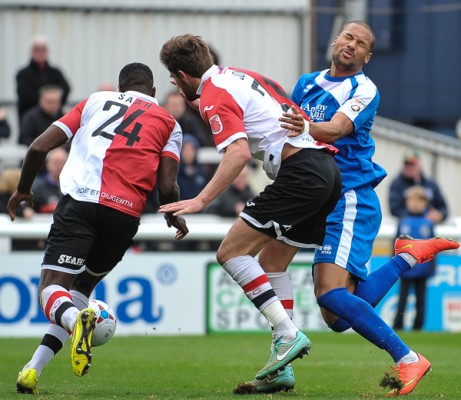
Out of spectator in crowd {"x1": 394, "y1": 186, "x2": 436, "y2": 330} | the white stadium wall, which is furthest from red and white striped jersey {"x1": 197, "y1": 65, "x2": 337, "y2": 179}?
the white stadium wall

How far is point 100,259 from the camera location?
8.14 metres

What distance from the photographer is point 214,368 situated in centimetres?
999

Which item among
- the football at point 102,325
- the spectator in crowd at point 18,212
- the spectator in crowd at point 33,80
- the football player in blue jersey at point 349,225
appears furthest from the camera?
the spectator in crowd at point 33,80

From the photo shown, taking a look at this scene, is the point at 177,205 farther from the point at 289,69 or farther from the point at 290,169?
the point at 289,69

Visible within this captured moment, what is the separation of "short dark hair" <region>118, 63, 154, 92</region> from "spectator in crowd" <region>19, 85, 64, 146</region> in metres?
6.74

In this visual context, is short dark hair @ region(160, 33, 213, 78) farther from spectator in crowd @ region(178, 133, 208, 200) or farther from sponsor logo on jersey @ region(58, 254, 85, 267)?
spectator in crowd @ region(178, 133, 208, 200)

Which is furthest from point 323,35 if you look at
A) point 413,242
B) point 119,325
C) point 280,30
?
point 413,242

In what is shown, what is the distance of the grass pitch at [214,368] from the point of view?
787 cm

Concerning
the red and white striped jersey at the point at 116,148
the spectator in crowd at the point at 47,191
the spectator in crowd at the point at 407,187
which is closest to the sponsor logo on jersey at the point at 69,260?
the red and white striped jersey at the point at 116,148

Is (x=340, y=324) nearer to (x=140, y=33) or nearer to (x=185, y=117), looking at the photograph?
(x=185, y=117)

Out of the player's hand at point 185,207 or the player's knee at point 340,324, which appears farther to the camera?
the player's knee at point 340,324

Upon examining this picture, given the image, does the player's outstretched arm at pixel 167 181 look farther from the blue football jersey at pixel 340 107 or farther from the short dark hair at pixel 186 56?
the blue football jersey at pixel 340 107

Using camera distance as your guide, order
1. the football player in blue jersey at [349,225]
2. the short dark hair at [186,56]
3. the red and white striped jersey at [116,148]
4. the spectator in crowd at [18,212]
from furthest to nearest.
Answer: the spectator in crowd at [18,212] < the red and white striped jersey at [116,148] < the football player in blue jersey at [349,225] < the short dark hair at [186,56]

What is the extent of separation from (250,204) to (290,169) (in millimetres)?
339
